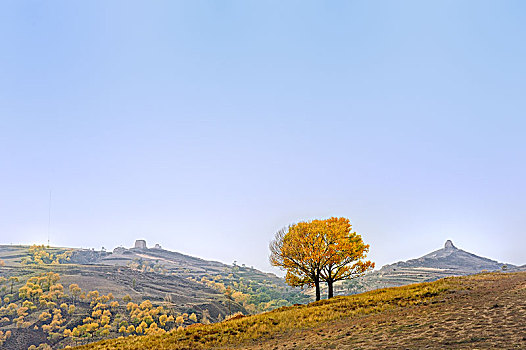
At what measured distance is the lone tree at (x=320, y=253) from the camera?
54875 mm

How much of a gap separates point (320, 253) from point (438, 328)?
1251 inches

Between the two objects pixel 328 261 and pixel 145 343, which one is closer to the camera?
pixel 145 343

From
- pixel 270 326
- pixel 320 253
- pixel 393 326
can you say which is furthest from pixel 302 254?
pixel 393 326

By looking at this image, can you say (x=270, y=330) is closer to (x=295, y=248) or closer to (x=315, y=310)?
(x=315, y=310)

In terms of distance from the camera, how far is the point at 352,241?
5650 centimetres

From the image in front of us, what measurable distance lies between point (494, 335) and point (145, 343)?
28.9 m

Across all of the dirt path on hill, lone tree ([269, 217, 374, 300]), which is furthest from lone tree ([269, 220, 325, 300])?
the dirt path on hill

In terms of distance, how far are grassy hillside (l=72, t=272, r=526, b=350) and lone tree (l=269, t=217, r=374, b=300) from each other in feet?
49.2

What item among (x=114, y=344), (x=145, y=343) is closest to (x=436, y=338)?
(x=145, y=343)

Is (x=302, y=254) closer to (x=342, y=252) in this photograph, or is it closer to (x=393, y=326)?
(x=342, y=252)

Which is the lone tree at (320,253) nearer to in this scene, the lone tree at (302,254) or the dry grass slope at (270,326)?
the lone tree at (302,254)

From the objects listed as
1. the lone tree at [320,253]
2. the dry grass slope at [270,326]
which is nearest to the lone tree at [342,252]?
the lone tree at [320,253]

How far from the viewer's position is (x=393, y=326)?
2547 cm

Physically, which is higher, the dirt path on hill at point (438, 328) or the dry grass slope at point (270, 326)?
the dirt path on hill at point (438, 328)
